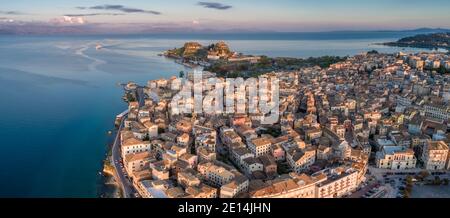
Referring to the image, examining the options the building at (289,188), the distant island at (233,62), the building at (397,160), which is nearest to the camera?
the building at (289,188)

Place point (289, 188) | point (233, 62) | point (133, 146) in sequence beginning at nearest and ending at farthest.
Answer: point (289, 188) < point (133, 146) < point (233, 62)

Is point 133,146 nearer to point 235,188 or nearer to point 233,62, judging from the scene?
point 235,188

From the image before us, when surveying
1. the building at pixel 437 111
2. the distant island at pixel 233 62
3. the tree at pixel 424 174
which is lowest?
the tree at pixel 424 174

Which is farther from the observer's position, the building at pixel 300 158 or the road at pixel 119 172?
the building at pixel 300 158

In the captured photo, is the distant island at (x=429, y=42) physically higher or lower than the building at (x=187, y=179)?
higher

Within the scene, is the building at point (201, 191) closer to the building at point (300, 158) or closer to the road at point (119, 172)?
the road at point (119, 172)

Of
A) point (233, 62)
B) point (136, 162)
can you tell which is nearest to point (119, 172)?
point (136, 162)

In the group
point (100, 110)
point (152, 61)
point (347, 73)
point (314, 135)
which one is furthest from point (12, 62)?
point (314, 135)

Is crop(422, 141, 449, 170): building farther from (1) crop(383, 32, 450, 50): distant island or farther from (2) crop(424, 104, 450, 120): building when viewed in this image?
(1) crop(383, 32, 450, 50): distant island

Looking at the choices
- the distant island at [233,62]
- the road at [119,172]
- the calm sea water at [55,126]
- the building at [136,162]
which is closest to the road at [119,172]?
the road at [119,172]
